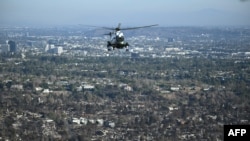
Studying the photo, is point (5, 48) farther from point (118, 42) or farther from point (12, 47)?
point (118, 42)

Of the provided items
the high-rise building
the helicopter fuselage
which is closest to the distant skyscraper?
the high-rise building

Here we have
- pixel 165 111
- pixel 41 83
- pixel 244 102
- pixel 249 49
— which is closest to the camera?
pixel 165 111

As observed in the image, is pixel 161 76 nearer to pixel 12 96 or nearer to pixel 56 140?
pixel 12 96

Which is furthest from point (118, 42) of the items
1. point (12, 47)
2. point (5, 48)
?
point (12, 47)

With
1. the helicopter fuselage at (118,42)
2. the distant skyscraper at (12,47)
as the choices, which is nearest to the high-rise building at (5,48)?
the distant skyscraper at (12,47)

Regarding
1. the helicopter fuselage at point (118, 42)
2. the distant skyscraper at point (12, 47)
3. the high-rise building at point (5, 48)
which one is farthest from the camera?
the distant skyscraper at point (12, 47)

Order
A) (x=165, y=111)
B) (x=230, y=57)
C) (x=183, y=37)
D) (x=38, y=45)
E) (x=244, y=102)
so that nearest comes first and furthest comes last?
(x=165, y=111) < (x=244, y=102) < (x=230, y=57) < (x=38, y=45) < (x=183, y=37)

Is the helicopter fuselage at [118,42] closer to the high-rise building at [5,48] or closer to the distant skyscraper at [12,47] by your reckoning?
the high-rise building at [5,48]

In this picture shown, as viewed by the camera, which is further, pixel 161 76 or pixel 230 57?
pixel 230 57

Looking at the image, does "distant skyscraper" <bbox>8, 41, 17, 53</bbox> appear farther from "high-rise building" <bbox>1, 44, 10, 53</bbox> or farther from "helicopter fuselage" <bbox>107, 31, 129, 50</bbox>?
"helicopter fuselage" <bbox>107, 31, 129, 50</bbox>

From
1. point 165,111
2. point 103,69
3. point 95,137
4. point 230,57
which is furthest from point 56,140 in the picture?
point 230,57

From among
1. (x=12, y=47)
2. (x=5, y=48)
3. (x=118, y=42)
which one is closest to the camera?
(x=118, y=42)
